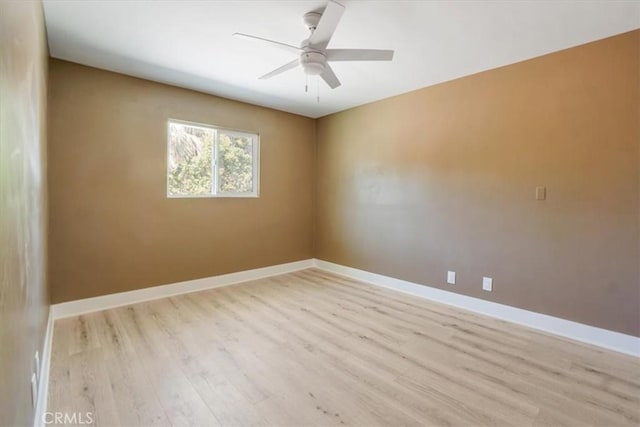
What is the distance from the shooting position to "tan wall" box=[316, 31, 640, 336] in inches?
93.8

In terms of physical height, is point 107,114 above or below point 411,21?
below

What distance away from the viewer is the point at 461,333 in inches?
106

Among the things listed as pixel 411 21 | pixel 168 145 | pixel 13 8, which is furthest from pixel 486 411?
pixel 168 145

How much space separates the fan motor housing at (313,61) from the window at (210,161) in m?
2.10

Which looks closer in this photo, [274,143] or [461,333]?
[461,333]

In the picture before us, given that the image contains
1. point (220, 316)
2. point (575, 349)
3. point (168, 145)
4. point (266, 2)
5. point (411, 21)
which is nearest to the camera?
point (266, 2)


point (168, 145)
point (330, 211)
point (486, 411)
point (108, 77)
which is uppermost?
point (108, 77)

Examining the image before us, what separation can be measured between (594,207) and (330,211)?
3132 mm

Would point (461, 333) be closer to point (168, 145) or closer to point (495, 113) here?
point (495, 113)

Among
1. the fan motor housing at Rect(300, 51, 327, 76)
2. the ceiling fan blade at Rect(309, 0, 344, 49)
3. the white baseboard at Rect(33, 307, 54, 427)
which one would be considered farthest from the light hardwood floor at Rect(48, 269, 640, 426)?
the ceiling fan blade at Rect(309, 0, 344, 49)

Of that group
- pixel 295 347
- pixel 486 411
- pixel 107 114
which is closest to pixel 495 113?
pixel 486 411

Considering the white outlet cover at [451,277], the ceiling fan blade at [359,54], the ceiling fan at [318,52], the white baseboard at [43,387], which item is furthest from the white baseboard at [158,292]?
the ceiling fan blade at [359,54]

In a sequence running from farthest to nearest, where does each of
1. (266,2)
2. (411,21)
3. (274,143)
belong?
(274,143) → (411,21) → (266,2)

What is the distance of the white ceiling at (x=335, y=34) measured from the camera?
2072 mm
